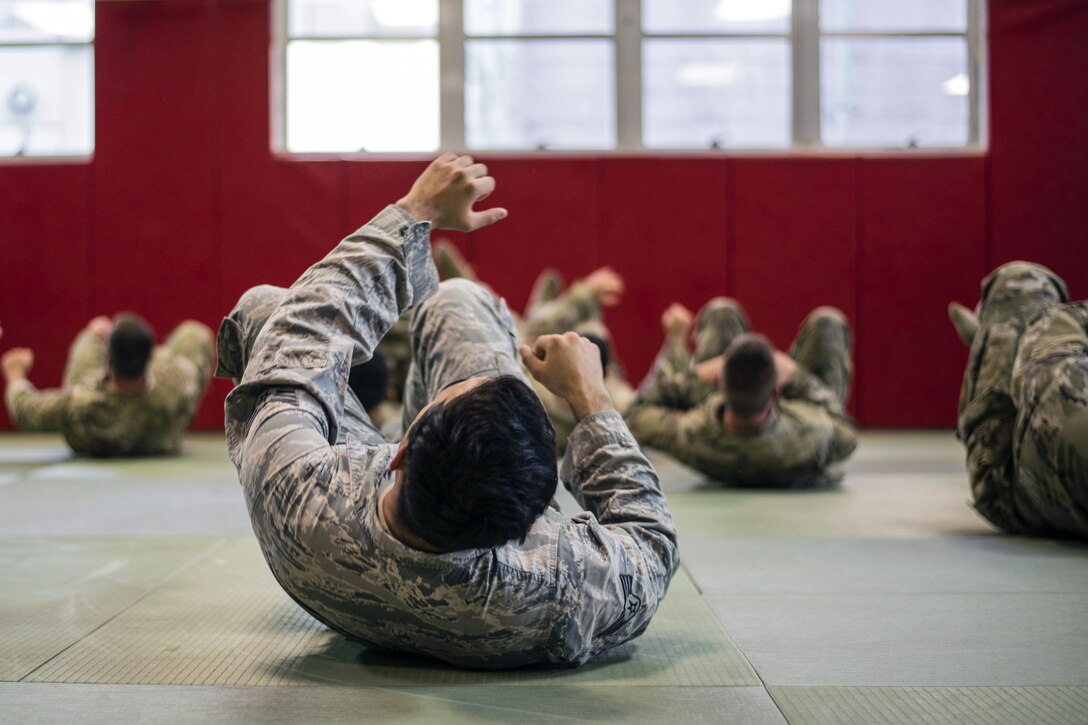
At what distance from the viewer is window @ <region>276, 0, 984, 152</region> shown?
763 cm

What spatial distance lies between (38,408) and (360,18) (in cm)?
350

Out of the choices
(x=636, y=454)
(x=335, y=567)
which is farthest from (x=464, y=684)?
(x=636, y=454)

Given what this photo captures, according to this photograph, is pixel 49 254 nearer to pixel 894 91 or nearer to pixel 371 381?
pixel 371 381

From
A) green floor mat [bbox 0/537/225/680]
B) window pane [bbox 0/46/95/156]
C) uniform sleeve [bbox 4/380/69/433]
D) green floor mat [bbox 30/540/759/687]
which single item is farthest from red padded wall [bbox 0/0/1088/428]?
green floor mat [bbox 30/540/759/687]

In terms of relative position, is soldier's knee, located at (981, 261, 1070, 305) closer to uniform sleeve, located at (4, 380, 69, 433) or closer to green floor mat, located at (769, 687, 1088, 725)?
green floor mat, located at (769, 687, 1088, 725)

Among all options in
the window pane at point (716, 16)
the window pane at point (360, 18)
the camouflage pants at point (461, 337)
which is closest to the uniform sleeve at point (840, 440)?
the camouflage pants at point (461, 337)

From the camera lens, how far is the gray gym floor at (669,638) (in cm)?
172

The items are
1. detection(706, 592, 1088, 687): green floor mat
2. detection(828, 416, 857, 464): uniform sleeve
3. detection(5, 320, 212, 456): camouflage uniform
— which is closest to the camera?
detection(706, 592, 1088, 687): green floor mat

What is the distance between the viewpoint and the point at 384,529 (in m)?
1.66

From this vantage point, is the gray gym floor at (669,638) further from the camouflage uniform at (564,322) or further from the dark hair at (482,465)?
the camouflage uniform at (564,322)

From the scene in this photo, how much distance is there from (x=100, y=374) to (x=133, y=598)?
12.6 ft

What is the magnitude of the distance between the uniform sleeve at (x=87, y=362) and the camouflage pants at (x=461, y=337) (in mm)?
4307

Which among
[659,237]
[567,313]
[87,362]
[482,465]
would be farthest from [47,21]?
[482,465]

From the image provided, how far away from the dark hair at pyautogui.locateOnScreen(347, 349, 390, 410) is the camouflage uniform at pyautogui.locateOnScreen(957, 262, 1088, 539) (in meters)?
1.98
